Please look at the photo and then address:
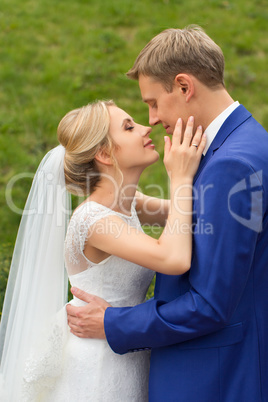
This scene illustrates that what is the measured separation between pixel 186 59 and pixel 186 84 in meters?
0.14

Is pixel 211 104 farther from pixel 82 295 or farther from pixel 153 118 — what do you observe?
pixel 82 295

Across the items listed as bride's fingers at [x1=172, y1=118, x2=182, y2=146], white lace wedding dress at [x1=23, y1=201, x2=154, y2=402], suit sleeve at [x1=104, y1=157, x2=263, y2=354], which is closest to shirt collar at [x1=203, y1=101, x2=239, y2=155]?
bride's fingers at [x1=172, y1=118, x2=182, y2=146]

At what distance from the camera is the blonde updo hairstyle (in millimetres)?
3055

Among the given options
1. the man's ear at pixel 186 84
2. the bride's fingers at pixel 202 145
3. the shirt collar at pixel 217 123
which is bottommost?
the bride's fingers at pixel 202 145

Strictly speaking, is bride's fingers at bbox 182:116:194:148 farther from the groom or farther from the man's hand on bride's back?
the man's hand on bride's back

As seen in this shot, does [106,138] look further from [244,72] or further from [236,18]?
[236,18]

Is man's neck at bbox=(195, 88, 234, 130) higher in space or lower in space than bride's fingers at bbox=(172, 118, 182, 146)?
higher

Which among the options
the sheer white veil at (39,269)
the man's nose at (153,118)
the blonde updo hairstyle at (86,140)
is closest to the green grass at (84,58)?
the sheer white veil at (39,269)

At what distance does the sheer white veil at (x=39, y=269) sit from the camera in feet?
10.5

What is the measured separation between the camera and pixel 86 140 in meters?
3.05

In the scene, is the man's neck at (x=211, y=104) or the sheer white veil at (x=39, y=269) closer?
the man's neck at (x=211, y=104)

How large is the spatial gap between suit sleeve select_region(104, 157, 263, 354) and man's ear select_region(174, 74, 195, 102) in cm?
53

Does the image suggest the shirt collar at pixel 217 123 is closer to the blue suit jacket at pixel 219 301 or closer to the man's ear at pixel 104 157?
the blue suit jacket at pixel 219 301

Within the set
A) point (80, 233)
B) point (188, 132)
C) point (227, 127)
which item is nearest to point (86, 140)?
point (80, 233)
